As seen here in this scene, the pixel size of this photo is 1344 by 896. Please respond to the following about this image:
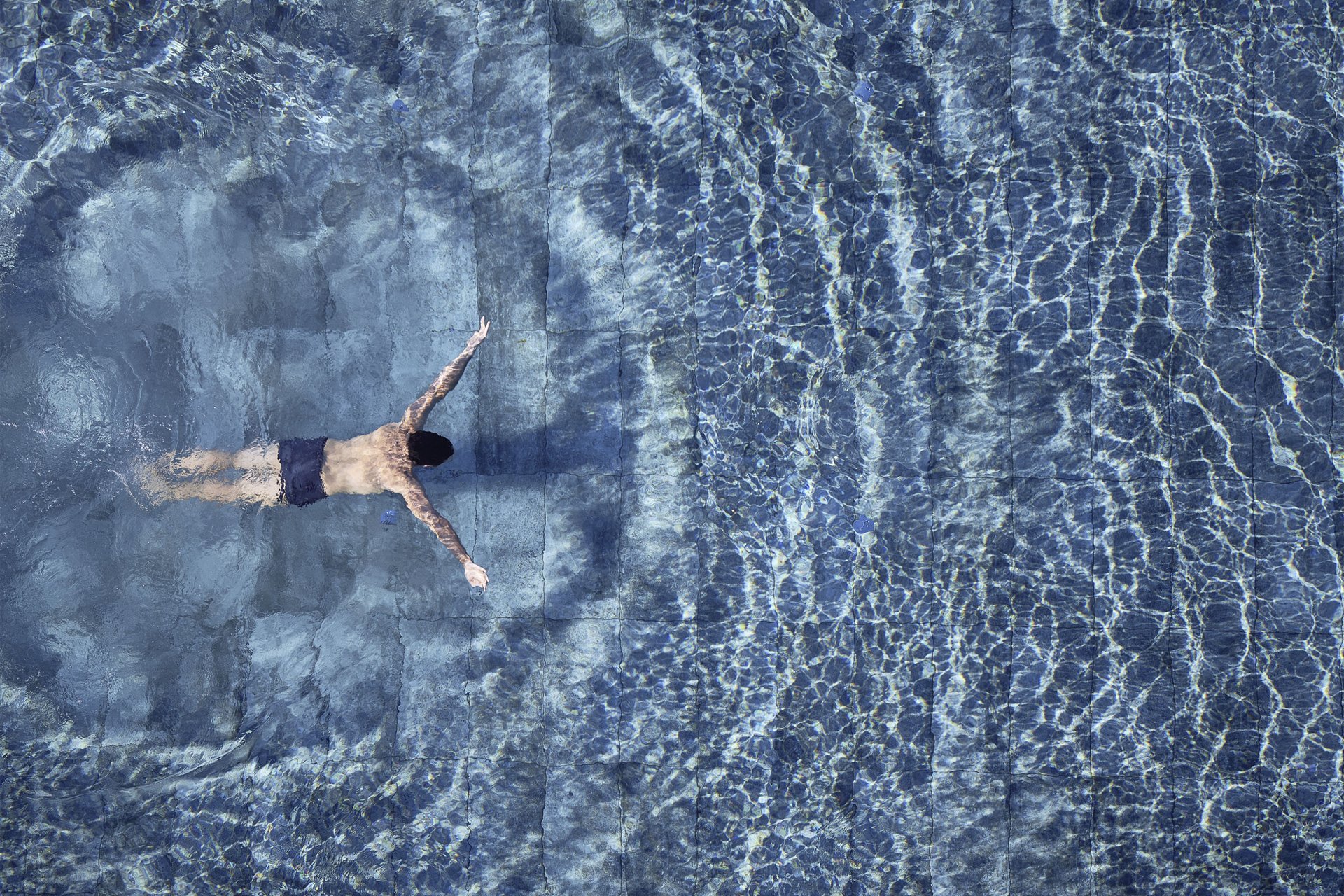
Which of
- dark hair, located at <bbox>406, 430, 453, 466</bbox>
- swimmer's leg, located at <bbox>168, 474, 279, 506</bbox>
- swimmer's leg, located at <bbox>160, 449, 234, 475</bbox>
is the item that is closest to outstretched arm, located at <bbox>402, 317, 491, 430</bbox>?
dark hair, located at <bbox>406, 430, 453, 466</bbox>

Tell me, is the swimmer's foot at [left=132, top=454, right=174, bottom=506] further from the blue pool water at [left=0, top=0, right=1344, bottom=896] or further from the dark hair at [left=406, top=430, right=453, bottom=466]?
the dark hair at [left=406, top=430, right=453, bottom=466]

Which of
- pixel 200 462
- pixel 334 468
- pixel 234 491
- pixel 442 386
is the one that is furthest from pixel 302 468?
pixel 442 386

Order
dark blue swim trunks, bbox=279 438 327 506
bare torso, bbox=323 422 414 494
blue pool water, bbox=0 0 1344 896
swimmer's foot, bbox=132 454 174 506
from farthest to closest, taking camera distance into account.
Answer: swimmer's foot, bbox=132 454 174 506
blue pool water, bbox=0 0 1344 896
dark blue swim trunks, bbox=279 438 327 506
bare torso, bbox=323 422 414 494

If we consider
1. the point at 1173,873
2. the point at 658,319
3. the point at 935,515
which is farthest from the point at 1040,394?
the point at 1173,873

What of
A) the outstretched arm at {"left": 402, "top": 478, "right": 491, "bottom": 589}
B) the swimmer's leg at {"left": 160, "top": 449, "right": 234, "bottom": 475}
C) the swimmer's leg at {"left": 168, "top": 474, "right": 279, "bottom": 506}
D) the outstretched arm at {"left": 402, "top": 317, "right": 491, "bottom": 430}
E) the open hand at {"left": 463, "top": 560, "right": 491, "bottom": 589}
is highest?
the outstretched arm at {"left": 402, "top": 317, "right": 491, "bottom": 430}

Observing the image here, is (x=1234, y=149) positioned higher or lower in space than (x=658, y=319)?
higher

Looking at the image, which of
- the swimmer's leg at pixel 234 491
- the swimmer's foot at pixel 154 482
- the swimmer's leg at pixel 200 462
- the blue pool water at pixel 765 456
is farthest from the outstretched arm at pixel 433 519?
the swimmer's foot at pixel 154 482

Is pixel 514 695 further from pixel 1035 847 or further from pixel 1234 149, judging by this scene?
pixel 1234 149

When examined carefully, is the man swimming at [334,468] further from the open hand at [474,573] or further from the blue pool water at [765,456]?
the blue pool water at [765,456]
